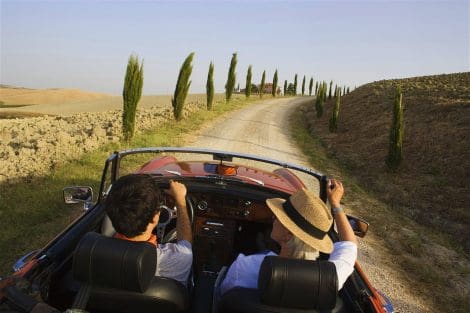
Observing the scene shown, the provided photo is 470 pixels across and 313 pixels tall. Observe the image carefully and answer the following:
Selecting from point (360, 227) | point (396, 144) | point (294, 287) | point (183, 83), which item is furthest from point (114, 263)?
point (183, 83)

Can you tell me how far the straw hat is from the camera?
2.38 metres

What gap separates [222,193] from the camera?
3.92m

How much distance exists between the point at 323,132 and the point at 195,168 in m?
19.4

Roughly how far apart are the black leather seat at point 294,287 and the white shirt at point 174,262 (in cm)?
55

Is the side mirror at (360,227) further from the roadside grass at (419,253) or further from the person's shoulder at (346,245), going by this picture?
the roadside grass at (419,253)

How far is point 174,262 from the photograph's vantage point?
100 inches

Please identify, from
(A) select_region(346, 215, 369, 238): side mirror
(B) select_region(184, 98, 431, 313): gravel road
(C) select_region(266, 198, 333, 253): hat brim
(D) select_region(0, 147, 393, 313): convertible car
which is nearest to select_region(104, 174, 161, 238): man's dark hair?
(D) select_region(0, 147, 393, 313): convertible car

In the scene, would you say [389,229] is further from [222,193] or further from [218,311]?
[218,311]

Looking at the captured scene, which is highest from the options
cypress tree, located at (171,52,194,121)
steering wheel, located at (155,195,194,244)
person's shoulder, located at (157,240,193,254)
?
cypress tree, located at (171,52,194,121)

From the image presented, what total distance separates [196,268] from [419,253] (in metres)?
5.30

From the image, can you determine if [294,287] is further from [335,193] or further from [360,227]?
[360,227]

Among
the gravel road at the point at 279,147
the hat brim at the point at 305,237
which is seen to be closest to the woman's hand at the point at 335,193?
the hat brim at the point at 305,237

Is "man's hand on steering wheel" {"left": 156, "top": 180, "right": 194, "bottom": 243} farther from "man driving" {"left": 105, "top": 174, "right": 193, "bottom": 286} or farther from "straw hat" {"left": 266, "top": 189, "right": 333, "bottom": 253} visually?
"straw hat" {"left": 266, "top": 189, "right": 333, "bottom": 253}

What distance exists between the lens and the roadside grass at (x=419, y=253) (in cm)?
600
